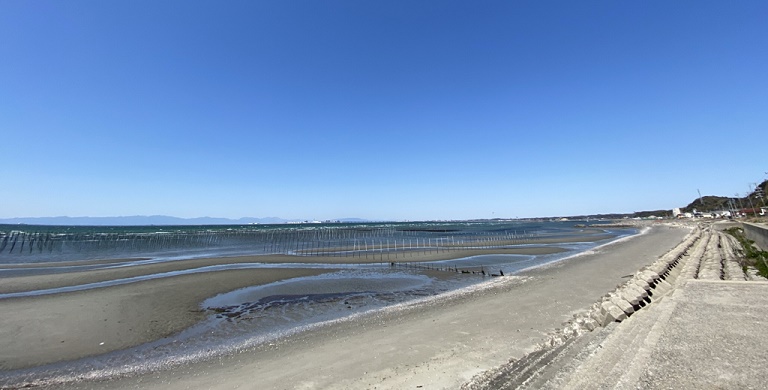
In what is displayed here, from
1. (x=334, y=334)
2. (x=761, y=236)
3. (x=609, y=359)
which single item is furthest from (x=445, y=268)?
(x=761, y=236)

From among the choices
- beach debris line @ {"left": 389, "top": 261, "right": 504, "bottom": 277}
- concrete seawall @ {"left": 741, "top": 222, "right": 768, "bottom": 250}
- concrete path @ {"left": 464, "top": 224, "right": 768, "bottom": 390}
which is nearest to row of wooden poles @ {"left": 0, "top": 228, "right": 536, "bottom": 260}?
beach debris line @ {"left": 389, "top": 261, "right": 504, "bottom": 277}

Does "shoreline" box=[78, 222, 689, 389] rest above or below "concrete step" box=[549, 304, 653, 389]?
below

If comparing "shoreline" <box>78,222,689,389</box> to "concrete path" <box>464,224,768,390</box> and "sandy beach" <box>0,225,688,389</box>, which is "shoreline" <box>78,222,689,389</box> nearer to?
"sandy beach" <box>0,225,688,389</box>

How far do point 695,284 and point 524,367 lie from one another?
29.4 ft

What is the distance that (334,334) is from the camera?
9.70 m

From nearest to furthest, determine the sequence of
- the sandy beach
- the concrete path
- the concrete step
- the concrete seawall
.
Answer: the concrete path < the concrete step < the sandy beach < the concrete seawall

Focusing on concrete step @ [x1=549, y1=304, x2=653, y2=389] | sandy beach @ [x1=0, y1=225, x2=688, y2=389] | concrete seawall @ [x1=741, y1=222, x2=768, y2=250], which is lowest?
sandy beach @ [x1=0, y1=225, x2=688, y2=389]

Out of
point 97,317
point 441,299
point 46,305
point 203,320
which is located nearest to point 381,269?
point 441,299

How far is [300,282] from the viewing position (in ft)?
63.7

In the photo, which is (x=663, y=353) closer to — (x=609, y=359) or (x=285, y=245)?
(x=609, y=359)

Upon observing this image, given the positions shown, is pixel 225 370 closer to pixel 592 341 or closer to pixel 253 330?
pixel 253 330

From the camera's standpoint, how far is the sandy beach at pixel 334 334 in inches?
266

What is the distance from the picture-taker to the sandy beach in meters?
6.76

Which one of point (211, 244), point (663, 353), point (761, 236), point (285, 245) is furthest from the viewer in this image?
point (211, 244)
